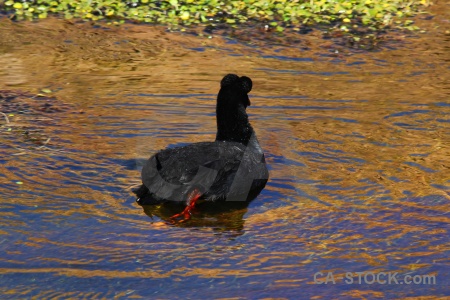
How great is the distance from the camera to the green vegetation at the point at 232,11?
14.1 metres

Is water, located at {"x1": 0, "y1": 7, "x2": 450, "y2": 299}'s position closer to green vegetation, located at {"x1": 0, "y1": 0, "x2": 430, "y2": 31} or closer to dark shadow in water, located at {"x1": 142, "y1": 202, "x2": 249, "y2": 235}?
dark shadow in water, located at {"x1": 142, "y1": 202, "x2": 249, "y2": 235}

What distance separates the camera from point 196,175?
7555mm

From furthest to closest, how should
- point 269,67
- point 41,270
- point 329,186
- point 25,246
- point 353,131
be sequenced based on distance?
point 269,67 → point 353,131 → point 329,186 → point 25,246 → point 41,270

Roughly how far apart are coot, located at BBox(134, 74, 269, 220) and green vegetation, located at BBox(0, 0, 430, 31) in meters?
5.85

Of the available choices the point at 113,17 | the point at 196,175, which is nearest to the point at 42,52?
the point at 113,17

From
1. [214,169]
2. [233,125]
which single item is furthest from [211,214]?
[233,125]

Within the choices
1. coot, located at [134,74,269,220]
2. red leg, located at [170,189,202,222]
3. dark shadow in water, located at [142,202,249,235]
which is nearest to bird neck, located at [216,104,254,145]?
coot, located at [134,74,269,220]

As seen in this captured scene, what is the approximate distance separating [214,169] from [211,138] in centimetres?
181

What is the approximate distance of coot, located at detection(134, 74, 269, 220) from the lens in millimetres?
7559

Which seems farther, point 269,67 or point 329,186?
point 269,67

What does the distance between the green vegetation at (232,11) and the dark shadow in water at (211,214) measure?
655cm

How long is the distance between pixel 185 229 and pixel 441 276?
216 cm

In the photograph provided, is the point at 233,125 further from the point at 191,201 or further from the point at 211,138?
the point at 211,138

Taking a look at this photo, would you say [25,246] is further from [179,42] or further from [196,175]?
[179,42]
